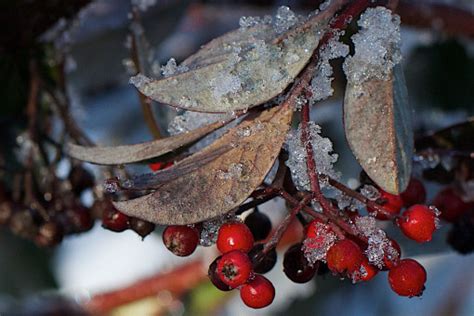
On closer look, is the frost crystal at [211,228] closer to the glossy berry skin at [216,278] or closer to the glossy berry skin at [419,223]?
the glossy berry skin at [216,278]

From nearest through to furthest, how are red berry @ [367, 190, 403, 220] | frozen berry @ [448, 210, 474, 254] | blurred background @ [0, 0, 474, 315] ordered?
red berry @ [367, 190, 403, 220], frozen berry @ [448, 210, 474, 254], blurred background @ [0, 0, 474, 315]

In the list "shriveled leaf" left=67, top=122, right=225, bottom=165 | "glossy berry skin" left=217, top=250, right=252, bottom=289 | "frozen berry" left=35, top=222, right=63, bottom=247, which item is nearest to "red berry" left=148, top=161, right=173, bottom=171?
"shriveled leaf" left=67, top=122, right=225, bottom=165

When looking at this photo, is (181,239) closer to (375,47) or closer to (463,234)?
(375,47)

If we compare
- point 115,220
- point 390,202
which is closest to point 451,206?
point 390,202

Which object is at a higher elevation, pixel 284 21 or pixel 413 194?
pixel 284 21

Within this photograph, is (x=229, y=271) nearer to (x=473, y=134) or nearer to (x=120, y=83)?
(x=473, y=134)

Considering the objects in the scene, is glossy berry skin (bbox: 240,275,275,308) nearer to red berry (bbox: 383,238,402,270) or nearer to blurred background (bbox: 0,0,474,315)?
red berry (bbox: 383,238,402,270)
